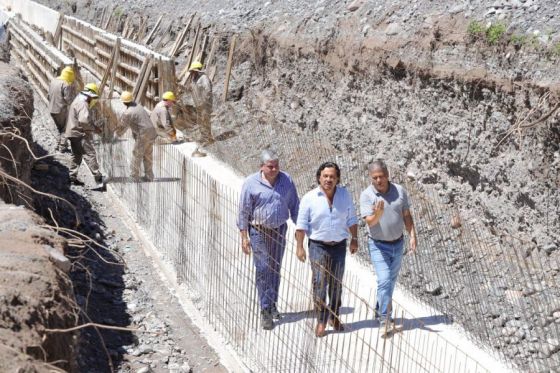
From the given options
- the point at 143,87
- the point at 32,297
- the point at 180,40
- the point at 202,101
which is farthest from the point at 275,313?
the point at 180,40

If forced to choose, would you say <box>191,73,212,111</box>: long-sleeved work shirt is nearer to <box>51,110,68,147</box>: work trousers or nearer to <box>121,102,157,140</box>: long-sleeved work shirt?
<box>51,110,68,147</box>: work trousers

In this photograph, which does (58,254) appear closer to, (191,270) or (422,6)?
(191,270)

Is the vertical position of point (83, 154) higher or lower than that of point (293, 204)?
lower

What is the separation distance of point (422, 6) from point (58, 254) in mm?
9319

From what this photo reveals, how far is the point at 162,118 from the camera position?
505 inches

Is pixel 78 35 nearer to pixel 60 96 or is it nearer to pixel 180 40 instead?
pixel 180 40

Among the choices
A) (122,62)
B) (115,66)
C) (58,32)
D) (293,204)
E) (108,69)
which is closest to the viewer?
(293,204)

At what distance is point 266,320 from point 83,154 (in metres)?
6.26

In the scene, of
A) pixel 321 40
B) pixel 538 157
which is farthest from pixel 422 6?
pixel 538 157

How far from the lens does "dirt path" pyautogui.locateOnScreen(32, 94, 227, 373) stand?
6.55 m

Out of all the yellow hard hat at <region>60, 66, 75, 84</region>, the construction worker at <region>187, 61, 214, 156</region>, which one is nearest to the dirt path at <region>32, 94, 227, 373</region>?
the yellow hard hat at <region>60, 66, 75, 84</region>

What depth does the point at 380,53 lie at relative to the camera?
12.7 metres

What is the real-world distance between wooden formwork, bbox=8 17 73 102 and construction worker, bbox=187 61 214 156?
240 cm

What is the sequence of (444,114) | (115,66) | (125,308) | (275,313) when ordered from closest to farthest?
(275,313), (125,308), (444,114), (115,66)
